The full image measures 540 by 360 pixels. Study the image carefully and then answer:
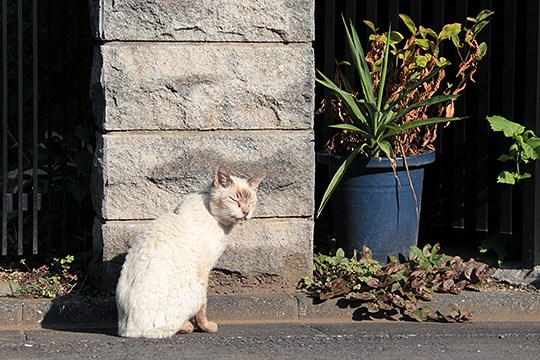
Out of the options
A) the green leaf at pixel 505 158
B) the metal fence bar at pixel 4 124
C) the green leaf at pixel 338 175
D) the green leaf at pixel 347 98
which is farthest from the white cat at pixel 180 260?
the green leaf at pixel 505 158

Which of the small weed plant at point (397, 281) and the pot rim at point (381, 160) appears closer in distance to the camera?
the small weed plant at point (397, 281)

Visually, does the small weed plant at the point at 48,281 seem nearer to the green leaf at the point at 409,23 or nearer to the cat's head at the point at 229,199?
the cat's head at the point at 229,199

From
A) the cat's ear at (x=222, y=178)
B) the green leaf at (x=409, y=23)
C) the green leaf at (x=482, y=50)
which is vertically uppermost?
the green leaf at (x=409, y=23)

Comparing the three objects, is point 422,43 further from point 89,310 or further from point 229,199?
point 89,310

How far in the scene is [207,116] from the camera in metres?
7.11

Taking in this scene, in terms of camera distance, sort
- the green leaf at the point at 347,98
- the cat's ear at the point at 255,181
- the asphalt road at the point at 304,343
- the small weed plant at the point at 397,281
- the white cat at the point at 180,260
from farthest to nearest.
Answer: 1. the green leaf at the point at 347,98
2. the small weed plant at the point at 397,281
3. the cat's ear at the point at 255,181
4. the white cat at the point at 180,260
5. the asphalt road at the point at 304,343

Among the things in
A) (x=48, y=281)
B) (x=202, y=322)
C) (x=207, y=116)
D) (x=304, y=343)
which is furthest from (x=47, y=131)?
(x=304, y=343)

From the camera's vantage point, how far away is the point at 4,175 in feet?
24.1

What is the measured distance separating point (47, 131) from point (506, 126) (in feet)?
10.2

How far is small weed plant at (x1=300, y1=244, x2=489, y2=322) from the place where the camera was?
712 centimetres

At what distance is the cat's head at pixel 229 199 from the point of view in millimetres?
6629

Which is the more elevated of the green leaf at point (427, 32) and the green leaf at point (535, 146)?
the green leaf at point (427, 32)

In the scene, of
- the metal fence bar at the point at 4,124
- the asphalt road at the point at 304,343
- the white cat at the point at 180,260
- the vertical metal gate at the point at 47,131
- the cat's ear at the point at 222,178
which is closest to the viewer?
the asphalt road at the point at 304,343

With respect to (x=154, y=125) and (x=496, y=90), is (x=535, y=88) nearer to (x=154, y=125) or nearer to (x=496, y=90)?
(x=496, y=90)
